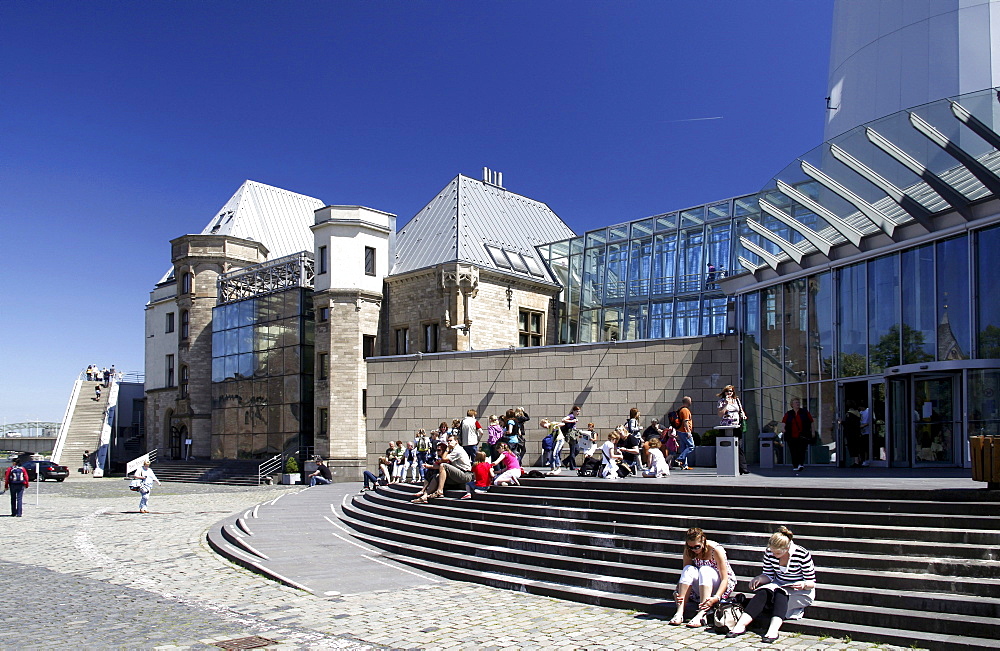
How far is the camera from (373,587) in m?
12.0

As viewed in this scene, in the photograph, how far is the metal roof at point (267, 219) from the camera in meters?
55.8

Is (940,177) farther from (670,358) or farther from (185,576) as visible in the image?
(185,576)

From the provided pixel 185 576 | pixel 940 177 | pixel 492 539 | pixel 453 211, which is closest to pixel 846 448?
pixel 940 177

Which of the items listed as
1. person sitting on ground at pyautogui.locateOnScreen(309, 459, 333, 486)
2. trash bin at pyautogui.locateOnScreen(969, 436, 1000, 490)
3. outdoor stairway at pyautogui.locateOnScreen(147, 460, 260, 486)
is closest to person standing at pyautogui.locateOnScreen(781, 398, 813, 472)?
trash bin at pyautogui.locateOnScreen(969, 436, 1000, 490)

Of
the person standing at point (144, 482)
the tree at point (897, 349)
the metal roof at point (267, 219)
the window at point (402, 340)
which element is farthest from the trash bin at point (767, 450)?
the metal roof at point (267, 219)

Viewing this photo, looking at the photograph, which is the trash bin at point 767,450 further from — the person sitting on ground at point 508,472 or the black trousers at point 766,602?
the black trousers at point 766,602

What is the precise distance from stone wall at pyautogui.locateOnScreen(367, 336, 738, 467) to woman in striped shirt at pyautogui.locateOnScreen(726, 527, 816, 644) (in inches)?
676

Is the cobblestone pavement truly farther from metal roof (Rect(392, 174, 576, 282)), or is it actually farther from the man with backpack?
metal roof (Rect(392, 174, 576, 282))

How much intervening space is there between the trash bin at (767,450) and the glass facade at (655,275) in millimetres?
10892

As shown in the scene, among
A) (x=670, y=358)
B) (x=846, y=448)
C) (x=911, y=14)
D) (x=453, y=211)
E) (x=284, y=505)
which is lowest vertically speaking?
(x=284, y=505)

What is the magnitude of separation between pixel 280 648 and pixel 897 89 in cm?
2549

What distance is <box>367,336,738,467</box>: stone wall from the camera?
1046 inches

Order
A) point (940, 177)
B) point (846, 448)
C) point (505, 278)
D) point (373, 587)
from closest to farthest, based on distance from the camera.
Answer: point (373, 587) → point (940, 177) → point (846, 448) → point (505, 278)

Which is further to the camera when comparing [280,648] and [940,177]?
[940,177]
